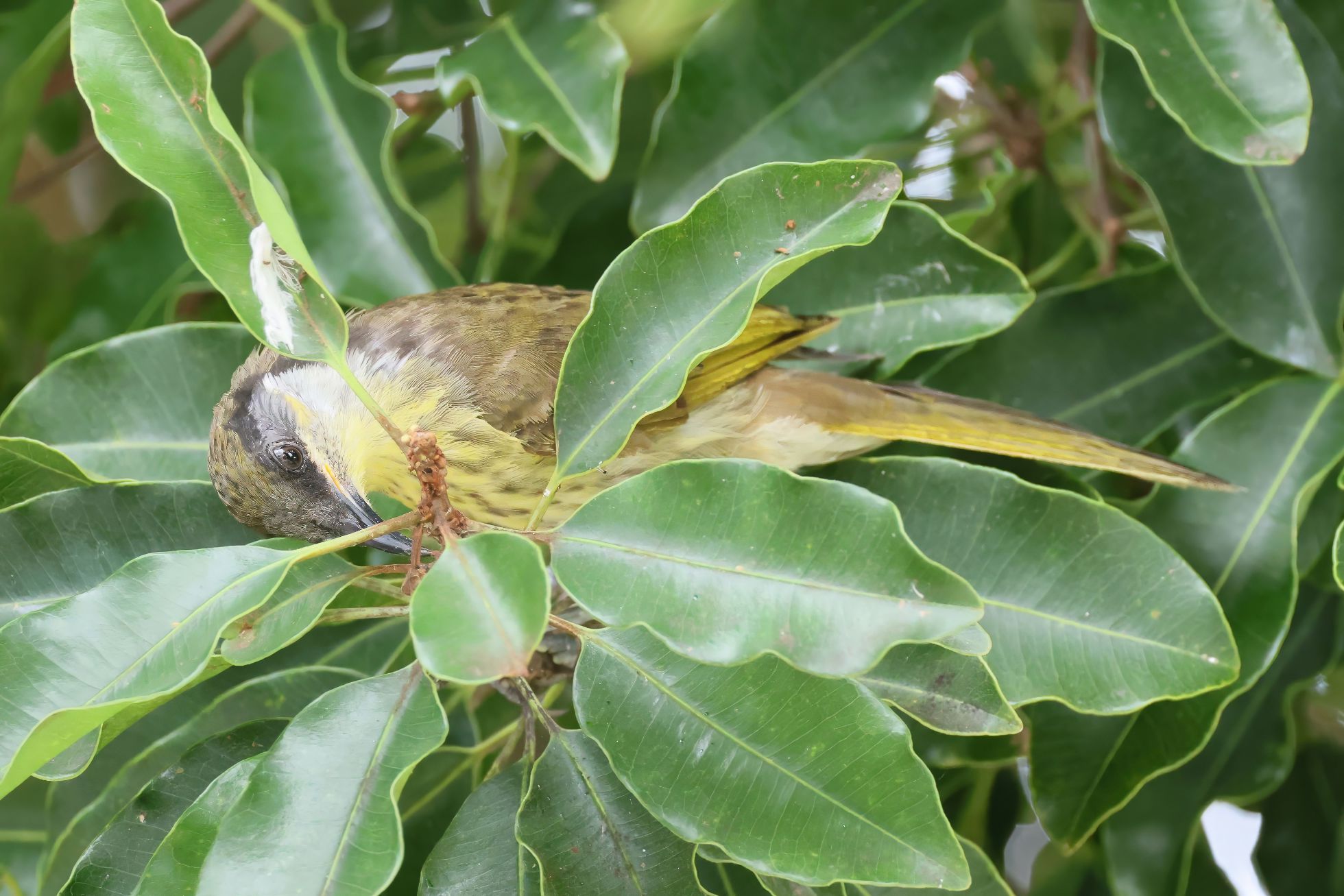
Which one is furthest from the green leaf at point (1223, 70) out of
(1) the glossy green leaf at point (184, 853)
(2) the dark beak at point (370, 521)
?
(1) the glossy green leaf at point (184, 853)

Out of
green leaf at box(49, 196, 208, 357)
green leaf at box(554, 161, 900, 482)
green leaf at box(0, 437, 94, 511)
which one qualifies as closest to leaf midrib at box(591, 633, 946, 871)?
green leaf at box(554, 161, 900, 482)

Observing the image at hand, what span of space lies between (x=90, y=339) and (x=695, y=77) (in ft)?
4.18

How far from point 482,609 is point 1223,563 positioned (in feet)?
3.71

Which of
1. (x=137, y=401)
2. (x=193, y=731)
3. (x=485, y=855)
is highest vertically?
(x=137, y=401)

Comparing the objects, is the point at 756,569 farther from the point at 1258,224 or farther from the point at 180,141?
Result: the point at 1258,224

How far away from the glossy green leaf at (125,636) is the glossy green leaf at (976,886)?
80cm

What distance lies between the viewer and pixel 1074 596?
1343 mm

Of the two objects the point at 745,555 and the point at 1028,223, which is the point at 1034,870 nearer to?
the point at 1028,223

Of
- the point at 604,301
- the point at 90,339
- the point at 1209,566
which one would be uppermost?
the point at 90,339

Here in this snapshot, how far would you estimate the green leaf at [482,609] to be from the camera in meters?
0.88

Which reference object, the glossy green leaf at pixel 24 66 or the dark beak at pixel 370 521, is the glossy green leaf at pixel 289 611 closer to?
the dark beak at pixel 370 521

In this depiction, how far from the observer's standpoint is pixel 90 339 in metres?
2.12

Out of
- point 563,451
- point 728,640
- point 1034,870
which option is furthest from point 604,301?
point 1034,870

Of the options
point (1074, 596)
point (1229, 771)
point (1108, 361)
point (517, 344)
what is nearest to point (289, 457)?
point (517, 344)
